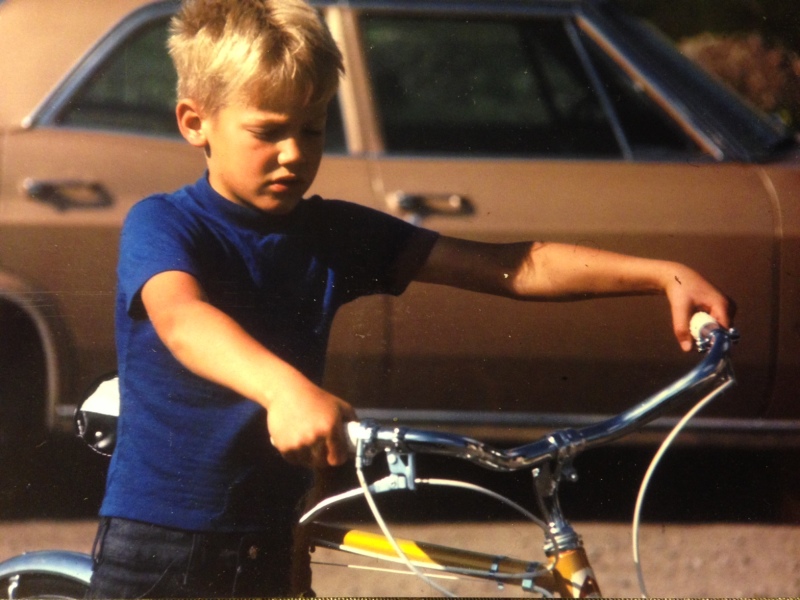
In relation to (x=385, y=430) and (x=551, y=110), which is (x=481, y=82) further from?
(x=385, y=430)

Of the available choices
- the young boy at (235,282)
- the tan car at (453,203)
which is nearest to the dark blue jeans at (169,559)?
the young boy at (235,282)

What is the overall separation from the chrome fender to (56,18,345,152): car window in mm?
1115

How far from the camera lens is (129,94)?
2645 mm

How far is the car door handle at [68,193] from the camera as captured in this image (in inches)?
102

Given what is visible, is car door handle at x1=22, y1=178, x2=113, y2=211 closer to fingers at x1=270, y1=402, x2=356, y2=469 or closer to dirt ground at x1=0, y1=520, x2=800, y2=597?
dirt ground at x1=0, y1=520, x2=800, y2=597

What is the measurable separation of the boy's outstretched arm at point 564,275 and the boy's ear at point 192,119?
53cm

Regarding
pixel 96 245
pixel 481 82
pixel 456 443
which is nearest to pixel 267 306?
pixel 96 245

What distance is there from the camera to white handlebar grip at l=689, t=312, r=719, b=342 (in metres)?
1.59

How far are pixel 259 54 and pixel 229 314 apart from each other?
1.67 feet

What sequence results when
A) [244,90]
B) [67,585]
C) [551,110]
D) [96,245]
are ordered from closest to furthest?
[244,90]
[67,585]
[96,245]
[551,110]

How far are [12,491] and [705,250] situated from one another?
1909 mm

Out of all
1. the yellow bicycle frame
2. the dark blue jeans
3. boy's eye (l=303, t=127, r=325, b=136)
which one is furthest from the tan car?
the yellow bicycle frame

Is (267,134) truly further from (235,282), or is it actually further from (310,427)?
(310,427)

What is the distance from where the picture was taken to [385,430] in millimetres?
1438
